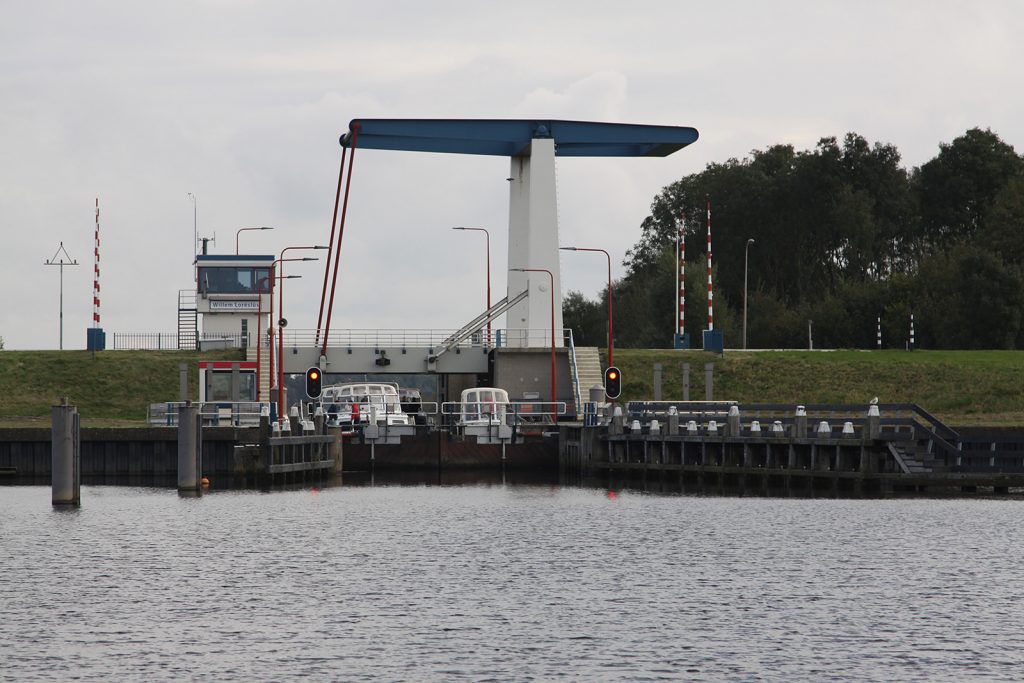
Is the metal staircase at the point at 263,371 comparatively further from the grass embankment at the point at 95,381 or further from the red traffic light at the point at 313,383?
the red traffic light at the point at 313,383

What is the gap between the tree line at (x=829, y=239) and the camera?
3489 inches

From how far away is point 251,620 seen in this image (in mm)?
24219

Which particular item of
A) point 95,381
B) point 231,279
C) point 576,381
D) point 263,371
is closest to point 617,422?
point 576,381

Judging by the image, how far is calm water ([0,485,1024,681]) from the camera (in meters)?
21.3

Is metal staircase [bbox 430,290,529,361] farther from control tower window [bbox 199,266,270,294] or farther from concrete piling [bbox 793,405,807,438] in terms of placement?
concrete piling [bbox 793,405,807,438]

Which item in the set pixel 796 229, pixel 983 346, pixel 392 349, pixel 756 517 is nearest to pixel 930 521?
pixel 756 517

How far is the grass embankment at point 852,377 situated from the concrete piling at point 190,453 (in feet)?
89.0

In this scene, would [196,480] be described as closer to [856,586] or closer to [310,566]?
[310,566]

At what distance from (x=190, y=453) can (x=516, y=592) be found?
18449 mm

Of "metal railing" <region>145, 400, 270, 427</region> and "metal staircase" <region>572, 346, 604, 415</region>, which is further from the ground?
"metal staircase" <region>572, 346, 604, 415</region>

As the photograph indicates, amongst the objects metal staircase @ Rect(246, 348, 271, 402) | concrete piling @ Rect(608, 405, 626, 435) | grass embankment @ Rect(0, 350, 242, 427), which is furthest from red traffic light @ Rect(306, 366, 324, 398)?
grass embankment @ Rect(0, 350, 242, 427)

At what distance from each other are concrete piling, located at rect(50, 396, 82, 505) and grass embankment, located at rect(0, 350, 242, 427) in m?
24.0

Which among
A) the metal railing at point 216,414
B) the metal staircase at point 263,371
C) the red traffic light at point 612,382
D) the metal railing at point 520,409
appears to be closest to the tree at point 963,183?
the metal railing at point 520,409

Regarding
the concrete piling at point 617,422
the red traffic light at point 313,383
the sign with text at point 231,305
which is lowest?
the concrete piling at point 617,422
